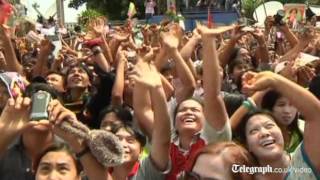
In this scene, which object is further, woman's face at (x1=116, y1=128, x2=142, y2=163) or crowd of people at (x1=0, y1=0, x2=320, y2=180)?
woman's face at (x1=116, y1=128, x2=142, y2=163)

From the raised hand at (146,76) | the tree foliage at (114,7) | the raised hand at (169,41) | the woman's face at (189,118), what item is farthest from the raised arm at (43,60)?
the tree foliage at (114,7)

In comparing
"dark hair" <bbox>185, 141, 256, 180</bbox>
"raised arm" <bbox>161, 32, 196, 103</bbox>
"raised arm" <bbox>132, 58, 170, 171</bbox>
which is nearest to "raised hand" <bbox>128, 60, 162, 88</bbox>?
"raised arm" <bbox>132, 58, 170, 171</bbox>

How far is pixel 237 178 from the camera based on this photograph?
7.92ft

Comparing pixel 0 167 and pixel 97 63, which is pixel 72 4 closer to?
pixel 97 63

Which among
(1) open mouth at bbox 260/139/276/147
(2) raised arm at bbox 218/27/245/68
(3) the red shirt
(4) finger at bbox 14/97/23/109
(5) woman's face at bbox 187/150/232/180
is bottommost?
(3) the red shirt

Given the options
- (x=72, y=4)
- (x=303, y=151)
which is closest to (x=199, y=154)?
(x=303, y=151)

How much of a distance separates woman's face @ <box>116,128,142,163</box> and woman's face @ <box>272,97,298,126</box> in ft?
2.61

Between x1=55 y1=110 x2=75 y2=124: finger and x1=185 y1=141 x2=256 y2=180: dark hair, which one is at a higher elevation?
x1=55 y1=110 x2=75 y2=124: finger

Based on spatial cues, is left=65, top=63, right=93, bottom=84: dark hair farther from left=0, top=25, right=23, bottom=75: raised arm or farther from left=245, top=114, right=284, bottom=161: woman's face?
left=245, top=114, right=284, bottom=161: woman's face

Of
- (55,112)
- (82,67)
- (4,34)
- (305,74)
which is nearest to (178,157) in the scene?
(55,112)

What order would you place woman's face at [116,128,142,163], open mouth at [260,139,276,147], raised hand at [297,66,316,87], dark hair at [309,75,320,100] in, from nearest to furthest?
open mouth at [260,139,276,147] → dark hair at [309,75,320,100] → woman's face at [116,128,142,163] → raised hand at [297,66,316,87]

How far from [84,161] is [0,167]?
22.0 inches

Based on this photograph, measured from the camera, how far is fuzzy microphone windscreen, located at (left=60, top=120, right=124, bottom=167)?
2746 millimetres

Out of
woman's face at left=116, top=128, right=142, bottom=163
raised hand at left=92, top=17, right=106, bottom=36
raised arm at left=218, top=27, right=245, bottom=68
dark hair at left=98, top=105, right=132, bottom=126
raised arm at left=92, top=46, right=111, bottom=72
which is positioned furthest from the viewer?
raised hand at left=92, top=17, right=106, bottom=36
